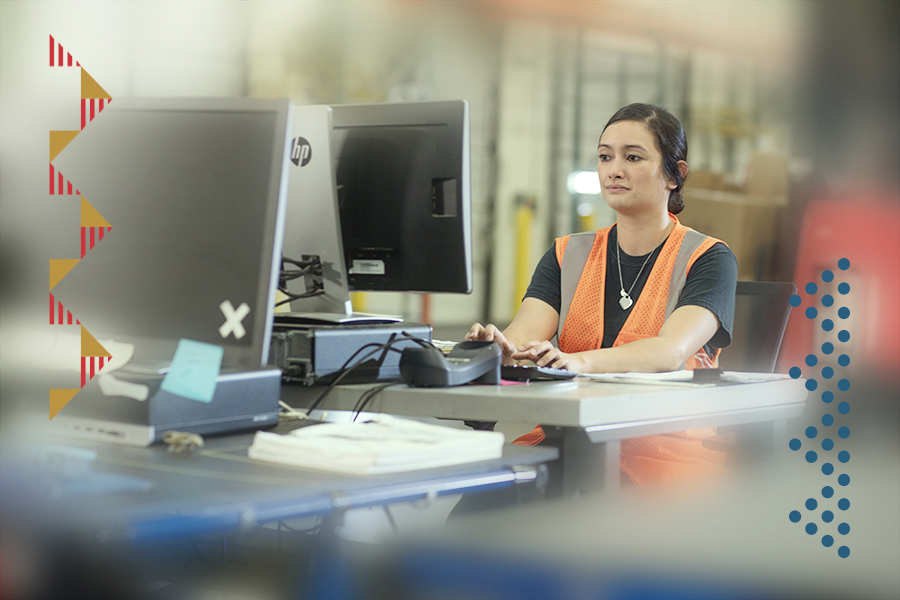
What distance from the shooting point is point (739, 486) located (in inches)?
59.6

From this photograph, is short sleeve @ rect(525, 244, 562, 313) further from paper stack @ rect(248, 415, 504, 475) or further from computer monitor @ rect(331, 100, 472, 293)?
paper stack @ rect(248, 415, 504, 475)

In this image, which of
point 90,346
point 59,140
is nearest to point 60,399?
point 90,346

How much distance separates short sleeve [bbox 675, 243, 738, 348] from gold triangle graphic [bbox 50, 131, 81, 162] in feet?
3.83

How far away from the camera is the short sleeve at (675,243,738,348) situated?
1.75 metres

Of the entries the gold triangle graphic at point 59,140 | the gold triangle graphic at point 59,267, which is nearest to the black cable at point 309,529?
the gold triangle graphic at point 59,267

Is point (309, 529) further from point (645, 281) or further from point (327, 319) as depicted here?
point (645, 281)

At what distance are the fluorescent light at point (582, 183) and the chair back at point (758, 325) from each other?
193 inches

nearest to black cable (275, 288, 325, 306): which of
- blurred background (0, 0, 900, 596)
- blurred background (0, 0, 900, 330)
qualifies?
blurred background (0, 0, 900, 596)

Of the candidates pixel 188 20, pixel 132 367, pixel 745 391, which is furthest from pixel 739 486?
pixel 188 20

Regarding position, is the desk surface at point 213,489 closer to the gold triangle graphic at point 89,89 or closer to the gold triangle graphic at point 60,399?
the gold triangle graphic at point 60,399

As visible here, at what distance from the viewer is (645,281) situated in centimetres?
188

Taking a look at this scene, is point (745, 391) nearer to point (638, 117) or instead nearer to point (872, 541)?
point (638, 117)

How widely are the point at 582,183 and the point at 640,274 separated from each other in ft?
16.7

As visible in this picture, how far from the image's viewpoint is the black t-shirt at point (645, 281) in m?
1.76
